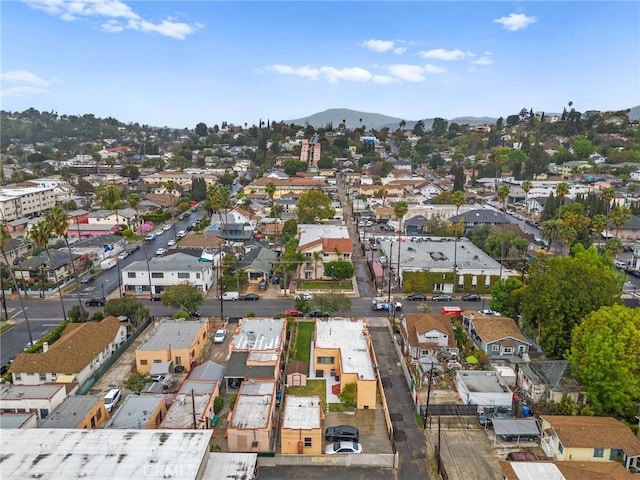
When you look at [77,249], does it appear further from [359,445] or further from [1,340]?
[359,445]

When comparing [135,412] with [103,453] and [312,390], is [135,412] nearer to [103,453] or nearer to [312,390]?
[103,453]

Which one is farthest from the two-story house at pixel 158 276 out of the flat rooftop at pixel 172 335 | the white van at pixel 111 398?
the white van at pixel 111 398

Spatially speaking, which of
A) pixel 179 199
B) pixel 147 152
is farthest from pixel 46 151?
pixel 179 199

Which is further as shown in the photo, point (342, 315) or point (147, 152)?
point (147, 152)

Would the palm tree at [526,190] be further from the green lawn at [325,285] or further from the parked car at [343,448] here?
the parked car at [343,448]

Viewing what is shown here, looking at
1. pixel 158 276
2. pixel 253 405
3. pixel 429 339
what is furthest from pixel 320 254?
pixel 253 405

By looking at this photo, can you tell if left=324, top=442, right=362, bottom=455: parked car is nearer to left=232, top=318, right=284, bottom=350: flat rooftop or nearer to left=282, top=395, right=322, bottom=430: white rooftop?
left=282, top=395, right=322, bottom=430: white rooftop
